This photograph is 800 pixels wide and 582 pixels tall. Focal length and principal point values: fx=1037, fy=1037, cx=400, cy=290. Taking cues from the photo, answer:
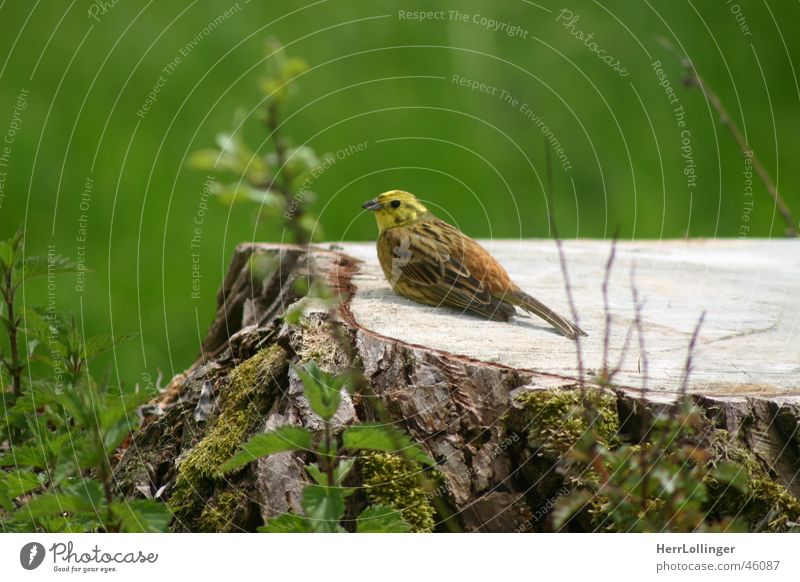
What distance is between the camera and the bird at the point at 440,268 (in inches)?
182

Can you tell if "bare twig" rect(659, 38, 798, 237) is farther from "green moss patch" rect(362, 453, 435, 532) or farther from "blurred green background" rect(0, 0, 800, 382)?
"blurred green background" rect(0, 0, 800, 382)

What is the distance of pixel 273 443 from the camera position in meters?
3.16

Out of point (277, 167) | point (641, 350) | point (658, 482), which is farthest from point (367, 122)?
point (277, 167)

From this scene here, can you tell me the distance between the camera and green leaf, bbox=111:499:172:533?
310cm

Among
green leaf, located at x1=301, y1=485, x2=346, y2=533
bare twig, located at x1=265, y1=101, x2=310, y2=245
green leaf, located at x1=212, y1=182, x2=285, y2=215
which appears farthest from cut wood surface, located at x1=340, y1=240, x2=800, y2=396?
bare twig, located at x1=265, y1=101, x2=310, y2=245

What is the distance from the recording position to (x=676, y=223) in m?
8.87

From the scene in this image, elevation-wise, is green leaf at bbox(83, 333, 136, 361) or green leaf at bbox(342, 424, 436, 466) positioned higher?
green leaf at bbox(83, 333, 136, 361)

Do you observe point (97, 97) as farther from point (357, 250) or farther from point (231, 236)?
point (357, 250)

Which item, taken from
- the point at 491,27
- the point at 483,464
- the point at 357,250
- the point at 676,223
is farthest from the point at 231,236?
the point at 483,464

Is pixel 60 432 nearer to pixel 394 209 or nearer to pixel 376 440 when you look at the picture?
pixel 376 440

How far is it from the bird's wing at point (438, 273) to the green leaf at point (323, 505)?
1.65m

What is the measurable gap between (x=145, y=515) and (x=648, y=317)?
8.19ft

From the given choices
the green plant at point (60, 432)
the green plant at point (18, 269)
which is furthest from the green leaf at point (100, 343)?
the green plant at point (18, 269)

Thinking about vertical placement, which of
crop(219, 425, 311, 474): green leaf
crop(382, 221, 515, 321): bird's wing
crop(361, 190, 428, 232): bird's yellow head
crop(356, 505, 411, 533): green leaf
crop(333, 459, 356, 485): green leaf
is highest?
crop(361, 190, 428, 232): bird's yellow head
